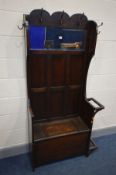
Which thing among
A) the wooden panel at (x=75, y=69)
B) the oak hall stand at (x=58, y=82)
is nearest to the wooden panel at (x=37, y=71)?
the oak hall stand at (x=58, y=82)

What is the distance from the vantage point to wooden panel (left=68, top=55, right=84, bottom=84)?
1.97 metres

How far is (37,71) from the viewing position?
1853 mm

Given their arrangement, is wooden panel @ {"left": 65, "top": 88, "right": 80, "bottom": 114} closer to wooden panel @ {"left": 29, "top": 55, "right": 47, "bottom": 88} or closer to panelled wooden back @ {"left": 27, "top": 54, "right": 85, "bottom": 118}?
panelled wooden back @ {"left": 27, "top": 54, "right": 85, "bottom": 118}

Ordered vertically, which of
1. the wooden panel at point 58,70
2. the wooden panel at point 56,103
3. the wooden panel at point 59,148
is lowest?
→ the wooden panel at point 59,148

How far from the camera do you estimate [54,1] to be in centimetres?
171

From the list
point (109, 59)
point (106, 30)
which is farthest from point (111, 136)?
point (106, 30)

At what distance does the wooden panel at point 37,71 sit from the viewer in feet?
5.91

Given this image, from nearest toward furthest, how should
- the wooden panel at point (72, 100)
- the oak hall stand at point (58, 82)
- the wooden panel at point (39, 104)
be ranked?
the oak hall stand at point (58, 82), the wooden panel at point (39, 104), the wooden panel at point (72, 100)

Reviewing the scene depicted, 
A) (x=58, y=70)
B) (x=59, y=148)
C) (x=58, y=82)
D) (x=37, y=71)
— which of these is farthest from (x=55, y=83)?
(x=59, y=148)

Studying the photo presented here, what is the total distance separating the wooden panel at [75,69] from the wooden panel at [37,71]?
330 millimetres

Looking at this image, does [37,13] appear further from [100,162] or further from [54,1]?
[100,162]

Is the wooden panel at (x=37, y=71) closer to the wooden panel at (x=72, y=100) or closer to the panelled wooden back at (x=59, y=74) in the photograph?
the panelled wooden back at (x=59, y=74)

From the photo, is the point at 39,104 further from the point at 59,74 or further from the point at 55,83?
the point at 59,74

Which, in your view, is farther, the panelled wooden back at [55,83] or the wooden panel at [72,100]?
the wooden panel at [72,100]
